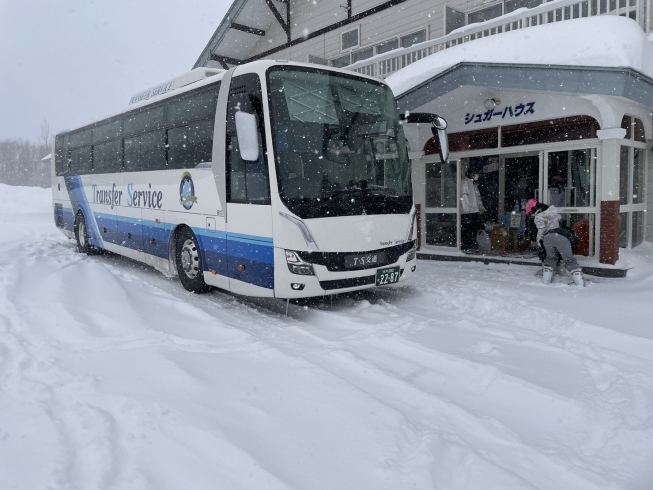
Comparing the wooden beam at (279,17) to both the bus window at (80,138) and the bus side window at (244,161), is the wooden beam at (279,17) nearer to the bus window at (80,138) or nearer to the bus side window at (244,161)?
the bus window at (80,138)

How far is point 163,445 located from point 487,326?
157 inches

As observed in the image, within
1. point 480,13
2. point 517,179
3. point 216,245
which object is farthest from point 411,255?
point 480,13

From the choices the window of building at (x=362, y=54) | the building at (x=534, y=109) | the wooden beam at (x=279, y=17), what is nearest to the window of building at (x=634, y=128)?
the building at (x=534, y=109)

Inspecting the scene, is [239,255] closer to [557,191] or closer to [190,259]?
[190,259]

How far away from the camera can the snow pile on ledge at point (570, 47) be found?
749 cm

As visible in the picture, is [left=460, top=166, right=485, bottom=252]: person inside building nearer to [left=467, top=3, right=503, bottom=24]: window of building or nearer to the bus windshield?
[left=467, top=3, right=503, bottom=24]: window of building

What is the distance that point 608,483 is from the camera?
2805mm

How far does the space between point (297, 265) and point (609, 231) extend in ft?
19.2

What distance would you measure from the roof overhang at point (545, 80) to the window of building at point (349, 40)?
7983 millimetres

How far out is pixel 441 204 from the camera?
39.0 ft

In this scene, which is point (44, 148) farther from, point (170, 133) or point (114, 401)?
point (114, 401)

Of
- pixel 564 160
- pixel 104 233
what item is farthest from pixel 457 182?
pixel 104 233

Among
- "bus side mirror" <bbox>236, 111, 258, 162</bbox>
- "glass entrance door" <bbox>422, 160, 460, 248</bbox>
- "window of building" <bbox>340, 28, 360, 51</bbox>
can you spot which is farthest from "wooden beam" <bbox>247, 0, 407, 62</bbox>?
"bus side mirror" <bbox>236, 111, 258, 162</bbox>

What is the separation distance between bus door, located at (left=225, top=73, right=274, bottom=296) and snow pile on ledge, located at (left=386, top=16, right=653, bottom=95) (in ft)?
14.4
